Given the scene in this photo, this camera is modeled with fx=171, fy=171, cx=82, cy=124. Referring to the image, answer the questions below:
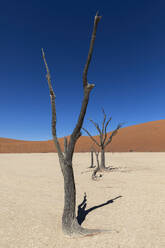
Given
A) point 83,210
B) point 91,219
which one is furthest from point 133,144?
point 91,219

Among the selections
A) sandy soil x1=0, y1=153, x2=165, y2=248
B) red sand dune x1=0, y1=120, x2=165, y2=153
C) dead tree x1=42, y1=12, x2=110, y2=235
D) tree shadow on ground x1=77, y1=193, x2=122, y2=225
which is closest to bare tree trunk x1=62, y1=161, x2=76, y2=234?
dead tree x1=42, y1=12, x2=110, y2=235

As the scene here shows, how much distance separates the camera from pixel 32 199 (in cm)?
621

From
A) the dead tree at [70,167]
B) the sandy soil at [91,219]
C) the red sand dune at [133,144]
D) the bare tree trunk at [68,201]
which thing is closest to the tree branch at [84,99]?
the dead tree at [70,167]

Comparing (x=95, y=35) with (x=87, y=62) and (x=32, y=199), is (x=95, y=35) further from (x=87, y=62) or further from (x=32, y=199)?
(x=32, y=199)

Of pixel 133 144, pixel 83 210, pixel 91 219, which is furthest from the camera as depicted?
pixel 133 144

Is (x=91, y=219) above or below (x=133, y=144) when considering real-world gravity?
below

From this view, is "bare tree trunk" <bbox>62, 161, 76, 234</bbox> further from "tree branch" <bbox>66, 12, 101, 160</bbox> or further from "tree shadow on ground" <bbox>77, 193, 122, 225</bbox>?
"tree shadow on ground" <bbox>77, 193, 122, 225</bbox>

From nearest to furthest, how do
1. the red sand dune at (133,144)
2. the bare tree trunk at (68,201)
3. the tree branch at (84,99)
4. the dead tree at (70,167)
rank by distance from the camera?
the tree branch at (84,99) → the dead tree at (70,167) → the bare tree trunk at (68,201) → the red sand dune at (133,144)

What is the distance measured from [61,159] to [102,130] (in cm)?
996

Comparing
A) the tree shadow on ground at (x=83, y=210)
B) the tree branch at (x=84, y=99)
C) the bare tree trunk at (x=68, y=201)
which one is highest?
the tree branch at (x=84, y=99)

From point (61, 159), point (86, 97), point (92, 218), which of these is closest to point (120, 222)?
point (92, 218)

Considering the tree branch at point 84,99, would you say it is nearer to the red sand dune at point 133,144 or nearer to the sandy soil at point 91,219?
the sandy soil at point 91,219

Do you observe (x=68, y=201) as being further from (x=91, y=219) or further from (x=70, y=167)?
(x=91, y=219)

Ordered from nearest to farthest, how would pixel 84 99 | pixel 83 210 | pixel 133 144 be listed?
pixel 84 99 → pixel 83 210 → pixel 133 144
